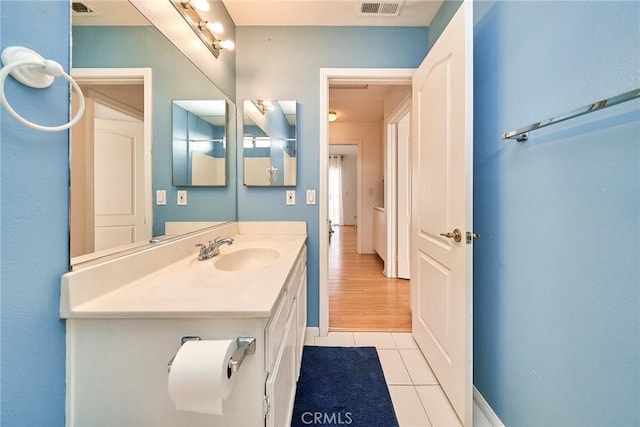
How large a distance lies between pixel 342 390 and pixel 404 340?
74 centimetres

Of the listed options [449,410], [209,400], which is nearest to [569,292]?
[449,410]

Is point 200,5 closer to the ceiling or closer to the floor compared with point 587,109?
closer to the ceiling

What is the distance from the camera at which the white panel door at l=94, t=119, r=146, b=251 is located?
859 millimetres

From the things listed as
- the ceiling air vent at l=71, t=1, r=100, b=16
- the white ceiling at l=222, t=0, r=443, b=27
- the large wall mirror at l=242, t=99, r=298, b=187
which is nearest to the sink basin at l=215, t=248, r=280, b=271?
the large wall mirror at l=242, t=99, r=298, b=187

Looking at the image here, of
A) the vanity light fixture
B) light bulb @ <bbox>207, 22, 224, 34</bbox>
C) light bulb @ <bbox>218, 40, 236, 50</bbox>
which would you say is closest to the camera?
Answer: the vanity light fixture

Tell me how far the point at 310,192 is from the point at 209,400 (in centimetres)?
157

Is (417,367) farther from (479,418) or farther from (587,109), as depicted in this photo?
(587,109)

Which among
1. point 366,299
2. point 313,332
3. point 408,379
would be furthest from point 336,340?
point 366,299

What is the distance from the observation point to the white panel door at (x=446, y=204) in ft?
3.96

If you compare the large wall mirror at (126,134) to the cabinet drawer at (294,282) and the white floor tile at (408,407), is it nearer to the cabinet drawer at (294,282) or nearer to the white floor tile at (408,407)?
the cabinet drawer at (294,282)

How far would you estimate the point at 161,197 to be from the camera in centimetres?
121

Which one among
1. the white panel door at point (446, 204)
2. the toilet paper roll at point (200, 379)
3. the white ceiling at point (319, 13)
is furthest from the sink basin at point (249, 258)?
the white ceiling at point (319, 13)

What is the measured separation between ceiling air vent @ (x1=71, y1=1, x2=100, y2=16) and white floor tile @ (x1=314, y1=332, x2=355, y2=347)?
2.12 meters

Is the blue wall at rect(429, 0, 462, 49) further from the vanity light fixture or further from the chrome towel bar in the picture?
the vanity light fixture
